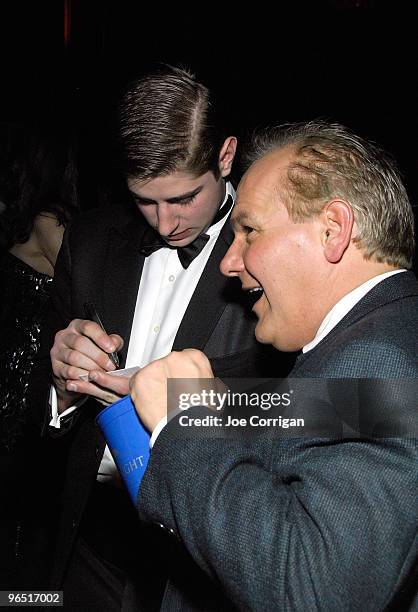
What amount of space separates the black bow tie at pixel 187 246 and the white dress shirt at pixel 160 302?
2 cm

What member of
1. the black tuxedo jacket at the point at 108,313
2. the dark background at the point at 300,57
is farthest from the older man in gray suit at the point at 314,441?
the dark background at the point at 300,57

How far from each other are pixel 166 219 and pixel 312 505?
50.3 inches

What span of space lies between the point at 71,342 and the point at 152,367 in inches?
21.7

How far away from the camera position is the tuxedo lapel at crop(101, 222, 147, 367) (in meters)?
2.08

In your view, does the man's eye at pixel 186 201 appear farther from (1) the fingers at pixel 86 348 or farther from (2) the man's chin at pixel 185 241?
(1) the fingers at pixel 86 348

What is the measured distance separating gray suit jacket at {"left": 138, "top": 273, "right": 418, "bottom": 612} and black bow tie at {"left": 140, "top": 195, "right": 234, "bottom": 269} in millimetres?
1133

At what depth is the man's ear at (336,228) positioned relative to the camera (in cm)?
120

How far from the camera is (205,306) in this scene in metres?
1.99

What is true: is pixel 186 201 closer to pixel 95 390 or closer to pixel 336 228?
pixel 95 390

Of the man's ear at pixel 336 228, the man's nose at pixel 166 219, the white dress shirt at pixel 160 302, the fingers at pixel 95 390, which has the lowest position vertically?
the white dress shirt at pixel 160 302

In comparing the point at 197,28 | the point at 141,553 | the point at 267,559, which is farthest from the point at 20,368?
the point at 197,28

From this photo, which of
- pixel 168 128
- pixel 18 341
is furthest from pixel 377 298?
pixel 18 341

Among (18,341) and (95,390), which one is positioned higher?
(95,390)

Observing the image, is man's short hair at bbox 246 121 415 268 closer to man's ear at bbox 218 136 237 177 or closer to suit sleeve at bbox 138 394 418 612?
suit sleeve at bbox 138 394 418 612
